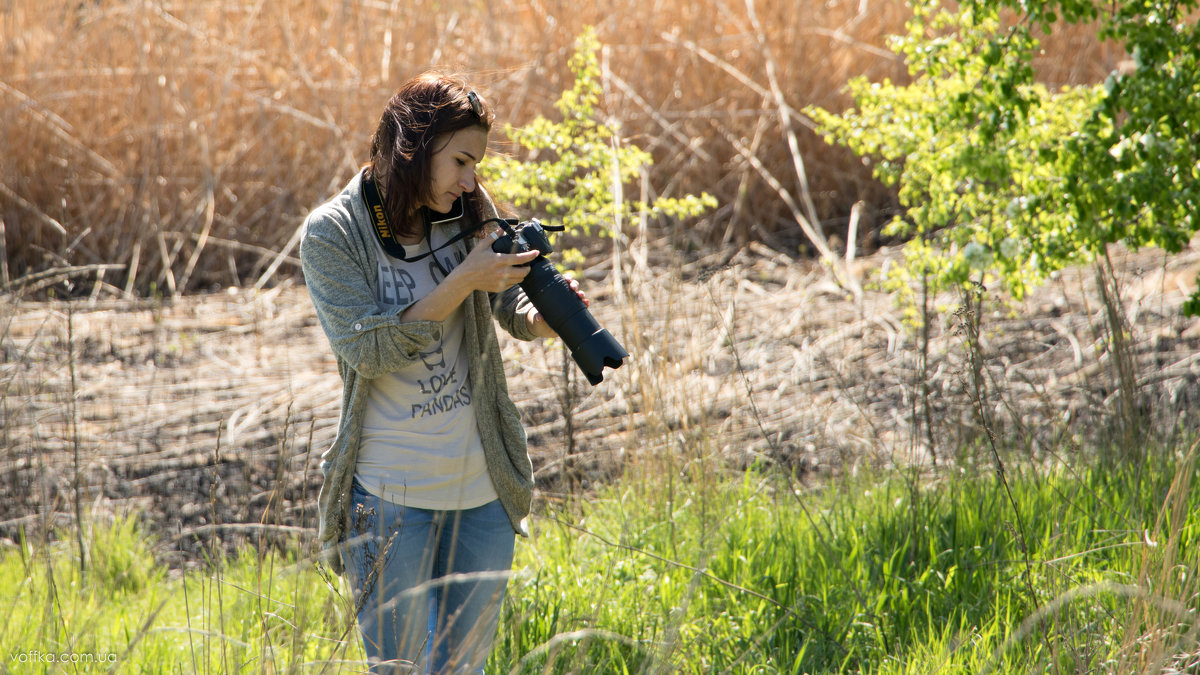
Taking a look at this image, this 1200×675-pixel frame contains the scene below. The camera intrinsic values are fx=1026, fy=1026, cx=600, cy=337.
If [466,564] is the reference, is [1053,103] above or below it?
above

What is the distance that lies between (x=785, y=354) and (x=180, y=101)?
4.44m

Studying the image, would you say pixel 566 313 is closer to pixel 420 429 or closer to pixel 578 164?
pixel 420 429

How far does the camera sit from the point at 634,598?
9.92 feet

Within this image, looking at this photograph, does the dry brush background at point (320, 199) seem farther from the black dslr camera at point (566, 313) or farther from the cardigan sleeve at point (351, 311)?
the cardigan sleeve at point (351, 311)

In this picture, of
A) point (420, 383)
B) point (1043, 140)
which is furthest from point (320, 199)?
point (420, 383)

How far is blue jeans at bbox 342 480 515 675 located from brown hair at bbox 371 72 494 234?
0.63 m

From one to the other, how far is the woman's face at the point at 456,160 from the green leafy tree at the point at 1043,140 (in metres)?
1.71

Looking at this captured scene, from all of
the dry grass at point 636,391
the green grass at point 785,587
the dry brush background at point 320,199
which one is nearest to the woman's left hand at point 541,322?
the green grass at point 785,587

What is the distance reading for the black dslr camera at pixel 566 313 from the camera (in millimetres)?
2203

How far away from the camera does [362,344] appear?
2.07 m

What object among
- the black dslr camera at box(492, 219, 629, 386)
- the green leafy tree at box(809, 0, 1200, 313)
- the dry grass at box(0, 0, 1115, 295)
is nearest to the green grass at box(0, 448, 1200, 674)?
the black dslr camera at box(492, 219, 629, 386)

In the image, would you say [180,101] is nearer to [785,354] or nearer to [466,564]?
[785,354]

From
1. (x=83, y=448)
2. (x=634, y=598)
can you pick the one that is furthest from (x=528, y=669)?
(x=83, y=448)

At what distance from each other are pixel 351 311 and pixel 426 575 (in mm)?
568
